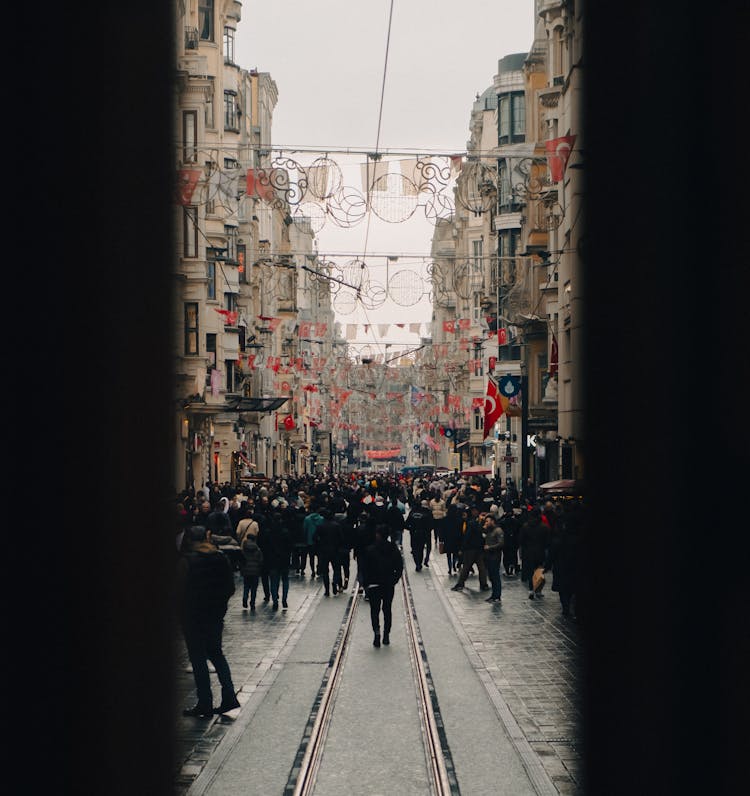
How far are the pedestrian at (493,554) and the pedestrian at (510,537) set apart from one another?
3.30m

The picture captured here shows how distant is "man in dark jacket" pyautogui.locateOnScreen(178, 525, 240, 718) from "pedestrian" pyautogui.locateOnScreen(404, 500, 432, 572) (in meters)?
16.2

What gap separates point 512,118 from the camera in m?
60.1

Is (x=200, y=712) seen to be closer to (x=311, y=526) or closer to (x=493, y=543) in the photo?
(x=493, y=543)

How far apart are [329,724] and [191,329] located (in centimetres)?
3091

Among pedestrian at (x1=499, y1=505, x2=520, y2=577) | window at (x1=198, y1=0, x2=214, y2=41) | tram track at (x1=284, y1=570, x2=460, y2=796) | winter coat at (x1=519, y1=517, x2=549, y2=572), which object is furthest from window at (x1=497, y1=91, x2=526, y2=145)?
tram track at (x1=284, y1=570, x2=460, y2=796)

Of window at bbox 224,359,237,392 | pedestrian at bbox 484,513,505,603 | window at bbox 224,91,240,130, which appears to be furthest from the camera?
window at bbox 224,91,240,130

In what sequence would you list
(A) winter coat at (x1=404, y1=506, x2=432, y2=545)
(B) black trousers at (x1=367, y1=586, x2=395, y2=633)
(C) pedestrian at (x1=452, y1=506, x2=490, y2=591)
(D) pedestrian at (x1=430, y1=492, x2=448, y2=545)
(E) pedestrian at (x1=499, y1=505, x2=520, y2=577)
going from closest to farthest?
(B) black trousers at (x1=367, y1=586, x2=395, y2=633)
(C) pedestrian at (x1=452, y1=506, x2=490, y2=591)
(E) pedestrian at (x1=499, y1=505, x2=520, y2=577)
(A) winter coat at (x1=404, y1=506, x2=432, y2=545)
(D) pedestrian at (x1=430, y1=492, x2=448, y2=545)

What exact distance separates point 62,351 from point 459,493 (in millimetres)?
28298

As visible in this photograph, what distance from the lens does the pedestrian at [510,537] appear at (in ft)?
86.8

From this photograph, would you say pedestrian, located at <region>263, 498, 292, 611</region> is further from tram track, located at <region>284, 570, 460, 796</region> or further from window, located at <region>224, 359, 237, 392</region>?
window, located at <region>224, 359, 237, 392</region>

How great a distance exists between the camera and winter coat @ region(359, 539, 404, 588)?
641 inches

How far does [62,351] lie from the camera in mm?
6965

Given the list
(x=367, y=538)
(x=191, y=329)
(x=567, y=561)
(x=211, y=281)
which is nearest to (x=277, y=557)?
(x=367, y=538)

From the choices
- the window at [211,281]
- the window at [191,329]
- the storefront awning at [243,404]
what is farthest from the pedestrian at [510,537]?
the window at [211,281]
